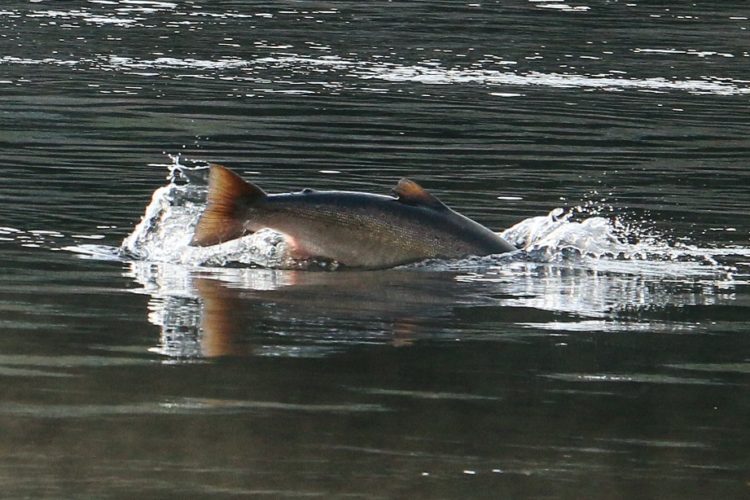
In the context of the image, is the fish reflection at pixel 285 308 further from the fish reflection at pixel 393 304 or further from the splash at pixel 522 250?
the splash at pixel 522 250

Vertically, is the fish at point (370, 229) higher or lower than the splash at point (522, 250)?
higher

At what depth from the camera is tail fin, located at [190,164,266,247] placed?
42.2 feet

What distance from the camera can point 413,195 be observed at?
43.8ft

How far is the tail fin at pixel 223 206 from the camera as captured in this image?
12.9m

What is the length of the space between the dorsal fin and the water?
0.50m

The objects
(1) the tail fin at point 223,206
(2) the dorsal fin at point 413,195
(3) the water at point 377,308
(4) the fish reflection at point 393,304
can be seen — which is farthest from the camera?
(2) the dorsal fin at point 413,195

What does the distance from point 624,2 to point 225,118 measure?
29.5 metres

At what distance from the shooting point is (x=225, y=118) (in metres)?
25.1

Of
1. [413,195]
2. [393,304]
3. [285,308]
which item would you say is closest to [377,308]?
[393,304]

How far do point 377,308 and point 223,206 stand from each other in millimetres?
1820

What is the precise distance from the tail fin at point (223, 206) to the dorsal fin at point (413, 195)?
1.04 metres

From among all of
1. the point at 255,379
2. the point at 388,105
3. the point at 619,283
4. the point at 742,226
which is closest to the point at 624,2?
the point at 388,105

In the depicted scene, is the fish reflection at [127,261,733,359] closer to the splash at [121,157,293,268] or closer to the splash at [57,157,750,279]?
the splash at [57,157,750,279]

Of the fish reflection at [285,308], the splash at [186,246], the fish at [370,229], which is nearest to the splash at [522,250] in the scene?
the splash at [186,246]
